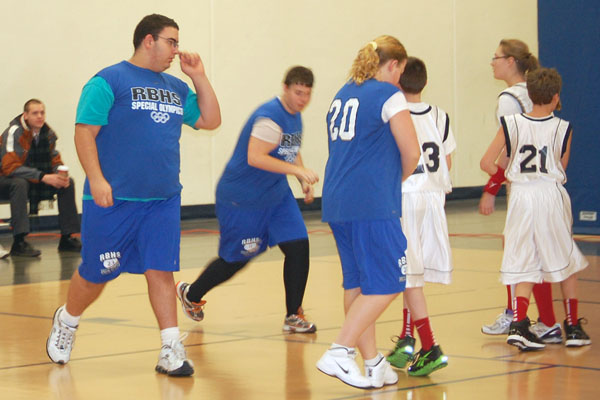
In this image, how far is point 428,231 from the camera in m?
5.33

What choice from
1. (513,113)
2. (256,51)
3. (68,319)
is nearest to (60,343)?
(68,319)

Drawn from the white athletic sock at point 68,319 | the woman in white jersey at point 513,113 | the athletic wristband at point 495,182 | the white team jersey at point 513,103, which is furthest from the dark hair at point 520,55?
the white athletic sock at point 68,319

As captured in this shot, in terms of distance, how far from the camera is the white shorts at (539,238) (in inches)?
226

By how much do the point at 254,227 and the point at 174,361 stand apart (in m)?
1.63

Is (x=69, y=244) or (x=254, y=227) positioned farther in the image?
(x=69, y=244)

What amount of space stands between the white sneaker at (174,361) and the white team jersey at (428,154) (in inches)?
56.5

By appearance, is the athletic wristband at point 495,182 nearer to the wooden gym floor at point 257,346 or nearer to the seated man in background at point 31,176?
the wooden gym floor at point 257,346

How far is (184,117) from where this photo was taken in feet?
18.0

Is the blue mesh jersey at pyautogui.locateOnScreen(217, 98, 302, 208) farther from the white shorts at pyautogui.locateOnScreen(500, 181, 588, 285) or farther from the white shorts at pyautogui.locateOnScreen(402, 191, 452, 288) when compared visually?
the white shorts at pyautogui.locateOnScreen(500, 181, 588, 285)

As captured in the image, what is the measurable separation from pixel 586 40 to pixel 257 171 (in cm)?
616

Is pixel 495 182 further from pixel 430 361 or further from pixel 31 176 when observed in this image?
pixel 31 176

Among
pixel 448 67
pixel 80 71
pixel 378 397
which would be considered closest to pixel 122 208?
pixel 378 397

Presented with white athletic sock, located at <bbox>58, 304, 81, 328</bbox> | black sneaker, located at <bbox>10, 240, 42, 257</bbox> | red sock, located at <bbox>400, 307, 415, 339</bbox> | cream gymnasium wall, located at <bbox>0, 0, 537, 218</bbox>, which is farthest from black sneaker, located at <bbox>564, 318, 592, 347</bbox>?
cream gymnasium wall, located at <bbox>0, 0, 537, 218</bbox>

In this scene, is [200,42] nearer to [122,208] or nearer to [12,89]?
[12,89]
